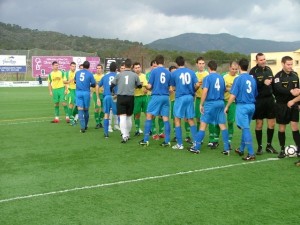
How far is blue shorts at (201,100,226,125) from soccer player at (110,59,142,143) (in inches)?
88.5

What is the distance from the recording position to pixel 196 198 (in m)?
5.69

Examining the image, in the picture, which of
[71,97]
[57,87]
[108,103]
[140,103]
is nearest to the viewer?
[108,103]

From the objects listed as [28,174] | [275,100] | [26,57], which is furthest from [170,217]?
[26,57]

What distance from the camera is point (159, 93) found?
9477 mm

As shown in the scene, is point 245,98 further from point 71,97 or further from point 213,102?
point 71,97

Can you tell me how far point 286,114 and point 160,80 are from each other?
9.46 ft

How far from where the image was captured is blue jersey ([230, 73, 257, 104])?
26.3 feet

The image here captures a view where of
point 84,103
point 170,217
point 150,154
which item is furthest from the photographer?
point 84,103

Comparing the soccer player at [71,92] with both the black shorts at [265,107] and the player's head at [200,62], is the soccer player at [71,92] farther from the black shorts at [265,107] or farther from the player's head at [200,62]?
the black shorts at [265,107]

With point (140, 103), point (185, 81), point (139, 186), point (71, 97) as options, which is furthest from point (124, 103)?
point (71, 97)

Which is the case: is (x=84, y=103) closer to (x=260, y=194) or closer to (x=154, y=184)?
(x=154, y=184)

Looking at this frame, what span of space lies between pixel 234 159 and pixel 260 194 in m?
2.38

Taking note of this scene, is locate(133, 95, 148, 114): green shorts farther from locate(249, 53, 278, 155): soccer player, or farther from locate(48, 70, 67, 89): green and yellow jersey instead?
locate(48, 70, 67, 89): green and yellow jersey

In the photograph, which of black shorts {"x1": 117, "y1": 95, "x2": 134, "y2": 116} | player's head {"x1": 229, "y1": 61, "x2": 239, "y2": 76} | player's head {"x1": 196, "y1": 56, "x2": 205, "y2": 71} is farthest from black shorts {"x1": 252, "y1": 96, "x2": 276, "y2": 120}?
black shorts {"x1": 117, "y1": 95, "x2": 134, "y2": 116}
